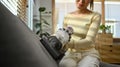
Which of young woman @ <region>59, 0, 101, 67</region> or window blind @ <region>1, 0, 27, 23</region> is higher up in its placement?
window blind @ <region>1, 0, 27, 23</region>

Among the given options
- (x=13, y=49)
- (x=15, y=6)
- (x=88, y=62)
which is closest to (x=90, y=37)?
(x=88, y=62)

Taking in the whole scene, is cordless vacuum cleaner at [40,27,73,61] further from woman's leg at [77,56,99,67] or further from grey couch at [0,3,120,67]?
grey couch at [0,3,120,67]

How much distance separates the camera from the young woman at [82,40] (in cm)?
156

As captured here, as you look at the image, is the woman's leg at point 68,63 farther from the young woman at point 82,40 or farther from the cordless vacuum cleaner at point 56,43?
the cordless vacuum cleaner at point 56,43

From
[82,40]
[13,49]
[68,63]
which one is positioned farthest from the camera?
[82,40]

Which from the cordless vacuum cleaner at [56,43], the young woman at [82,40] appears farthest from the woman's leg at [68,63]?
the cordless vacuum cleaner at [56,43]

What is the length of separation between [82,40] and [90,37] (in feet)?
0.27

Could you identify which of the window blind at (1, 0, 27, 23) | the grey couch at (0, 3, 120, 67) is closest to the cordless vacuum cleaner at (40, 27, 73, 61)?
the grey couch at (0, 3, 120, 67)

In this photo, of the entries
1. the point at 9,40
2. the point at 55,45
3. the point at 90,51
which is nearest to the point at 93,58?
the point at 90,51

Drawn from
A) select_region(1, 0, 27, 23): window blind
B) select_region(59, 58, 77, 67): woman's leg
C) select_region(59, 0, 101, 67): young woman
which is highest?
select_region(1, 0, 27, 23): window blind

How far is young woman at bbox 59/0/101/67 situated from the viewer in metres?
1.56

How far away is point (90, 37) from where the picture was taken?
1.68m

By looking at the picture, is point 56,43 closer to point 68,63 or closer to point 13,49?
point 68,63

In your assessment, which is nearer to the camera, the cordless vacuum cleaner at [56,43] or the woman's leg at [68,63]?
the cordless vacuum cleaner at [56,43]
